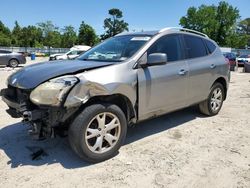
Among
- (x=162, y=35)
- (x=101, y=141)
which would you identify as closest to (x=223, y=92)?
(x=162, y=35)

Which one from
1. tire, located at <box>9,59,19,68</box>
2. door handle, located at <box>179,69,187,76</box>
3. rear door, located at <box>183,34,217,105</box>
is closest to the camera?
door handle, located at <box>179,69,187,76</box>

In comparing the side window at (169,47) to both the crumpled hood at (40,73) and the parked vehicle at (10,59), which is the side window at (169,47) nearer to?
the crumpled hood at (40,73)

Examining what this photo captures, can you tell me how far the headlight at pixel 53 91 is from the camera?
339 centimetres

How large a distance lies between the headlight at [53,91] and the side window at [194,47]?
257 centimetres

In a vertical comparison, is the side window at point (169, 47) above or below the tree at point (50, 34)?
below

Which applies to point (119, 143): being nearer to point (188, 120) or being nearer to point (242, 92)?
point (188, 120)

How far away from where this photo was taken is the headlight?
3386 millimetres

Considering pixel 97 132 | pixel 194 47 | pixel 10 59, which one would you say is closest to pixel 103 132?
pixel 97 132

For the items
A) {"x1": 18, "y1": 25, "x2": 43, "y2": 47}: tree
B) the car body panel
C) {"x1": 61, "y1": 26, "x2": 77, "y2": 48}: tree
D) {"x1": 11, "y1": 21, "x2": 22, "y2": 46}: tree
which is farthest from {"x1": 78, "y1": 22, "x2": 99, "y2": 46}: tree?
the car body panel

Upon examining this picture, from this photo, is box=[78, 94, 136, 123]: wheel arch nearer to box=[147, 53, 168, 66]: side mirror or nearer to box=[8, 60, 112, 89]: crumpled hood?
box=[8, 60, 112, 89]: crumpled hood

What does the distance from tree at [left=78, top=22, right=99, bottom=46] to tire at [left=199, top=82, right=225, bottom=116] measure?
61.8m

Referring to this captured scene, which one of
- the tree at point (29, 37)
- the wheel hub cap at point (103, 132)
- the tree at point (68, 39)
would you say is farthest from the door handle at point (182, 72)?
the tree at point (68, 39)

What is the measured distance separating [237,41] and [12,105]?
77.6 meters

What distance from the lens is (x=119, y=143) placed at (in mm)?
4016
